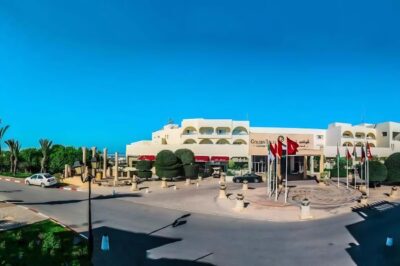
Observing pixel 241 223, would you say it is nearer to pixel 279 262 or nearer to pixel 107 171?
pixel 279 262

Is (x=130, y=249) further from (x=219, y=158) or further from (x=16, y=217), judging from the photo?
(x=219, y=158)

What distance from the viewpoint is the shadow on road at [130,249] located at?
14031mm

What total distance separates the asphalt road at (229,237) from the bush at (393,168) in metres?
17.0

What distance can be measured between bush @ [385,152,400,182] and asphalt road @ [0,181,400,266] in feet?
55.8

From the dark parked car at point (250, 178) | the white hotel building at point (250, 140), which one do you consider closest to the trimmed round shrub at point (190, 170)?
the dark parked car at point (250, 178)

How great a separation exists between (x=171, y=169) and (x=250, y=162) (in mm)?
13197

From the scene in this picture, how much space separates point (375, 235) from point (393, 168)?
1070 inches

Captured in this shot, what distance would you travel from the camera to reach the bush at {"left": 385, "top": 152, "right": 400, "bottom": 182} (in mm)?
42375

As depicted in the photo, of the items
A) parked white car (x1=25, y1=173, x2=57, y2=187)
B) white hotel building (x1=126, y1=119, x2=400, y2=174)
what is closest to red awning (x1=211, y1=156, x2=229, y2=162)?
white hotel building (x1=126, y1=119, x2=400, y2=174)

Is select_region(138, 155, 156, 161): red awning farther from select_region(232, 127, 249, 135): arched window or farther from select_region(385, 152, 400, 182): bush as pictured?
select_region(385, 152, 400, 182): bush

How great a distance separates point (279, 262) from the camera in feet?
47.0

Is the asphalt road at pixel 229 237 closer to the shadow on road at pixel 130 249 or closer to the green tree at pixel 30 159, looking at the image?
the shadow on road at pixel 130 249

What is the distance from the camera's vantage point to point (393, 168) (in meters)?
42.6

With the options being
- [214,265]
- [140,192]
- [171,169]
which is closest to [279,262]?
[214,265]
